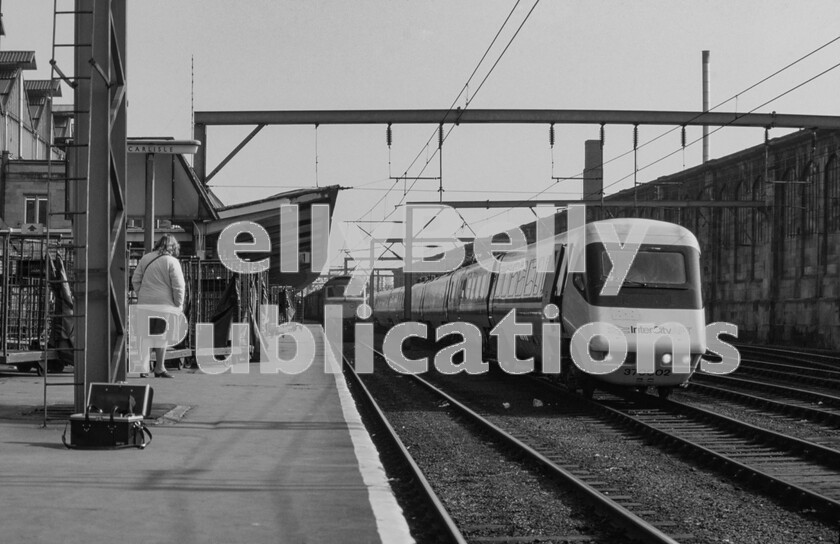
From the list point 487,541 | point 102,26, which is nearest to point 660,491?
point 487,541

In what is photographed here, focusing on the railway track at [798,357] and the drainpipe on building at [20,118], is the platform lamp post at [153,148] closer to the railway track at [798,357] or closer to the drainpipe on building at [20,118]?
the railway track at [798,357]

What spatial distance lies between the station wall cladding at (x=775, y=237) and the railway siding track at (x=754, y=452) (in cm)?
2079

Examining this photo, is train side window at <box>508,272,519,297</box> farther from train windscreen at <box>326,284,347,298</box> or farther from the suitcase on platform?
train windscreen at <box>326,284,347,298</box>

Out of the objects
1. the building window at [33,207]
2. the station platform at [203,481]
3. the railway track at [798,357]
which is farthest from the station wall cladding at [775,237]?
the building window at [33,207]

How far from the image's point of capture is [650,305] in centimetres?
1521

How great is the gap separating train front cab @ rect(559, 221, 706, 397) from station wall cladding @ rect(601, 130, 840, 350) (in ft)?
60.5

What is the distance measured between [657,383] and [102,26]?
9.08 metres

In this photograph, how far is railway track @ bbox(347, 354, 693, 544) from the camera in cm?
658

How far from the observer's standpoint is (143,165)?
55.1 feet

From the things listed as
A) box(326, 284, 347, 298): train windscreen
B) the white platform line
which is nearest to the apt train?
the white platform line

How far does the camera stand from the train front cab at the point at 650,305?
15.0m

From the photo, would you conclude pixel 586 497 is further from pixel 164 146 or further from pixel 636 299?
pixel 164 146

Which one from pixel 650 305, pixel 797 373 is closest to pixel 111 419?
pixel 650 305

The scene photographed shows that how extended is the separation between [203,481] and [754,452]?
5.85 meters
